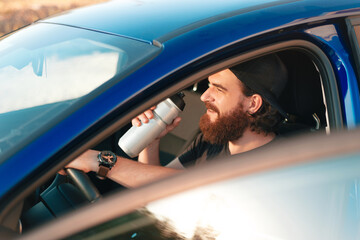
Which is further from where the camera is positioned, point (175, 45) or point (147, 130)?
point (147, 130)

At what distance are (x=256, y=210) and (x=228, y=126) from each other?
1.18 metres

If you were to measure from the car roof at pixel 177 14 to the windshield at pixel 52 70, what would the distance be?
0.06 meters

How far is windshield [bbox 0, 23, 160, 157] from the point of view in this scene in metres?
1.33

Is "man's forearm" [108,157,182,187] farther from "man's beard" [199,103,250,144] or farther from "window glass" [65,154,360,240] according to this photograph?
"window glass" [65,154,360,240]

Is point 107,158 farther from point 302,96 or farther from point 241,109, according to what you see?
point 302,96

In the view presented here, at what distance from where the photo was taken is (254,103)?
2109 mm

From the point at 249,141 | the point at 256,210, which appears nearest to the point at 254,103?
the point at 249,141

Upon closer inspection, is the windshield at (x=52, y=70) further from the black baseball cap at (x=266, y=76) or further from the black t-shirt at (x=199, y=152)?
the black t-shirt at (x=199, y=152)

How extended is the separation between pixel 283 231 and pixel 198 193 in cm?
19

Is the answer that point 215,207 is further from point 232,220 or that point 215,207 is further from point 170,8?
point 170,8

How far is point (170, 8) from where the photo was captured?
170 centimetres

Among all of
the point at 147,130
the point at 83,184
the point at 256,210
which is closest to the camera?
the point at 256,210

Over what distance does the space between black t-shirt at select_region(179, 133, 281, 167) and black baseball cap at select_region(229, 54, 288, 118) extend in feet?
1.29

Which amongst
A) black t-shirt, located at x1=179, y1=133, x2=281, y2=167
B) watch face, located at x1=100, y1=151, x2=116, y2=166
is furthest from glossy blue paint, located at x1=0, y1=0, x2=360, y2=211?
black t-shirt, located at x1=179, y1=133, x2=281, y2=167
